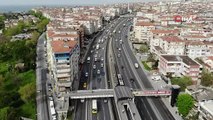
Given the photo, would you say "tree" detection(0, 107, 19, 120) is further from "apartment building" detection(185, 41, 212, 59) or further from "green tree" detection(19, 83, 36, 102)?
"apartment building" detection(185, 41, 212, 59)

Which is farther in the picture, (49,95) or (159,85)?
(159,85)

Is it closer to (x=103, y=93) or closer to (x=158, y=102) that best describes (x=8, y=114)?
(x=103, y=93)

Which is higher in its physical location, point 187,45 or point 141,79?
point 187,45

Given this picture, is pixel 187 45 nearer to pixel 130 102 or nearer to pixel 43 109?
pixel 130 102

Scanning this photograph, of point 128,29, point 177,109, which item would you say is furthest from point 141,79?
point 128,29

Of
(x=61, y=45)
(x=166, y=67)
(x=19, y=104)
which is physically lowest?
(x=19, y=104)

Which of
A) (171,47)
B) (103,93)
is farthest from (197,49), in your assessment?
(103,93)

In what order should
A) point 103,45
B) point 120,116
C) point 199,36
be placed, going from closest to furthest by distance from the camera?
point 120,116
point 199,36
point 103,45
